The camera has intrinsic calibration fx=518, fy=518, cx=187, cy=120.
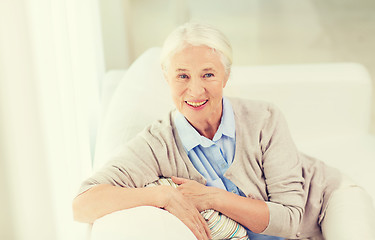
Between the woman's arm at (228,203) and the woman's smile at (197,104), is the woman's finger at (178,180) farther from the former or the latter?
the woman's smile at (197,104)

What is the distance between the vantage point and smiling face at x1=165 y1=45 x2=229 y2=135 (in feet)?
4.92

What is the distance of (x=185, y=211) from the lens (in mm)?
1462

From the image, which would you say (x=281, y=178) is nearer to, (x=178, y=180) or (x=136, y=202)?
(x=178, y=180)

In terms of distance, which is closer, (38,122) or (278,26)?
(38,122)

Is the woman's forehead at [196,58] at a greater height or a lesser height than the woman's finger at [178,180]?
greater

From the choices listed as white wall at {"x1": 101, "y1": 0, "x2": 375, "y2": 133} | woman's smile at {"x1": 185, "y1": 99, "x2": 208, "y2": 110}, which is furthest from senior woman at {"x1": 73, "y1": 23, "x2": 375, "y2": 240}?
white wall at {"x1": 101, "y1": 0, "x2": 375, "y2": 133}

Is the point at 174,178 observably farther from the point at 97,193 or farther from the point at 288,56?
the point at 288,56

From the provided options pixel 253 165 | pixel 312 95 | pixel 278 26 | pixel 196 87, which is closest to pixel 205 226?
pixel 253 165

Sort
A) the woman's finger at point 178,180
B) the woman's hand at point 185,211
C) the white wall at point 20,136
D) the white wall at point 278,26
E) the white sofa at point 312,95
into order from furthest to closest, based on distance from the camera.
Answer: the white wall at point 278,26
the white sofa at point 312,95
the woman's finger at point 178,180
the woman's hand at point 185,211
the white wall at point 20,136

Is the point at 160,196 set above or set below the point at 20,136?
below

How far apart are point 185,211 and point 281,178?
34cm

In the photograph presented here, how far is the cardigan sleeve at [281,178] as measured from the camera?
5.16ft

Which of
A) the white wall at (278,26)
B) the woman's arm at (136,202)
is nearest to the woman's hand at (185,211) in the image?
the woman's arm at (136,202)

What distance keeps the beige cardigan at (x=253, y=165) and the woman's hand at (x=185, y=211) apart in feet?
0.34
